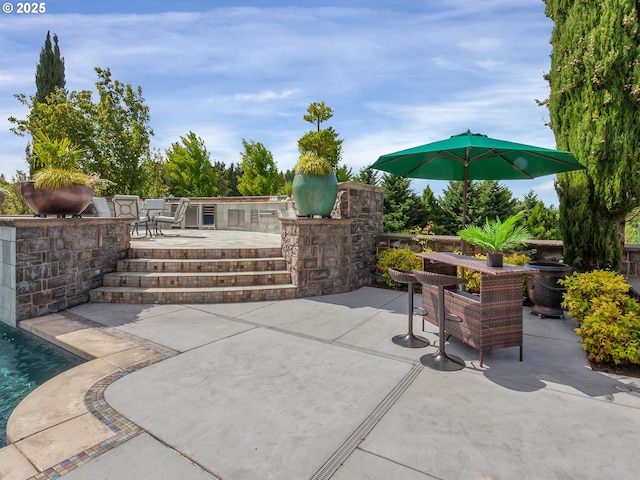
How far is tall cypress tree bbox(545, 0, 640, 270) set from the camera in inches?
183

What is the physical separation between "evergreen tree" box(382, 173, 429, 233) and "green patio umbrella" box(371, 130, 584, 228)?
736 centimetres

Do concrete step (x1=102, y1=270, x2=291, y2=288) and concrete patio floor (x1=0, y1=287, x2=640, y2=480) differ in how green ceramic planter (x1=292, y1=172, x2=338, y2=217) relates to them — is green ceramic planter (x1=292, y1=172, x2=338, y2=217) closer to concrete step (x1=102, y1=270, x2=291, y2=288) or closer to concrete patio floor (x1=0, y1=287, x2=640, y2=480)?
concrete step (x1=102, y1=270, x2=291, y2=288)

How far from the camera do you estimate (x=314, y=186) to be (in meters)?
6.02

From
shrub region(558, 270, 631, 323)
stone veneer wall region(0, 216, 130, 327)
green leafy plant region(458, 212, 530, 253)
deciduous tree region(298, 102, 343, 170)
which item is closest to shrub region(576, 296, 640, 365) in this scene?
shrub region(558, 270, 631, 323)

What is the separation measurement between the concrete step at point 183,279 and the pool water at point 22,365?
1552 mm

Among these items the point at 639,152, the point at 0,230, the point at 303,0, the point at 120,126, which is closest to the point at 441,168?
the point at 639,152

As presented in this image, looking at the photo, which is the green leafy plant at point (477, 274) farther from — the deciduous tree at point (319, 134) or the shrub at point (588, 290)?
the deciduous tree at point (319, 134)

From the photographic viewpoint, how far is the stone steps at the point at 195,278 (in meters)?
5.30

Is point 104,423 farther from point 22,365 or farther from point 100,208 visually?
point 100,208

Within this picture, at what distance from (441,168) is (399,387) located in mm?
4495

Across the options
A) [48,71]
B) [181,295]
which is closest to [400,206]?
[181,295]

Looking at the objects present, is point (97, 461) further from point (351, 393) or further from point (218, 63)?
point (218, 63)

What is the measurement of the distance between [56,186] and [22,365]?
287 cm

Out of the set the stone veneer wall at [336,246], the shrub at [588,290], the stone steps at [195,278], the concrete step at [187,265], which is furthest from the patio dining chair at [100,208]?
the shrub at [588,290]
